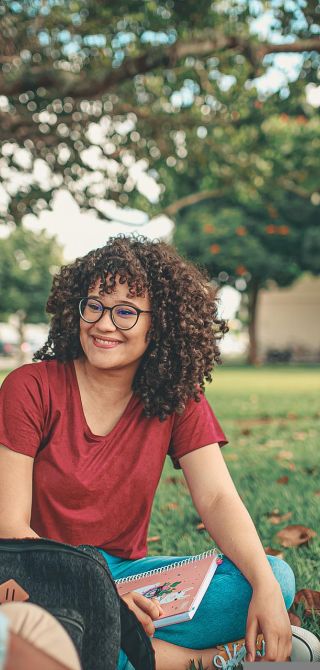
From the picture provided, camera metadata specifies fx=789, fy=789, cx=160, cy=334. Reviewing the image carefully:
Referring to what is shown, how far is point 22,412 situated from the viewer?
7.66 ft

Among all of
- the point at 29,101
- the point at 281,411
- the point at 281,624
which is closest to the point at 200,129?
the point at 29,101

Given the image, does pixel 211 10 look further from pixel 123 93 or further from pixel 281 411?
pixel 281 411

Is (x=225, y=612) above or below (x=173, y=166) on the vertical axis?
below

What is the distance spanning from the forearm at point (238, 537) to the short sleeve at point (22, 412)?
609mm

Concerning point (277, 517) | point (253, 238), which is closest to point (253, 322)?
point (253, 238)

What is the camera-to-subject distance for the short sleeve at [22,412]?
7.56 ft

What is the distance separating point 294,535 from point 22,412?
1.98m

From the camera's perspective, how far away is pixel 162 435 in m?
2.58

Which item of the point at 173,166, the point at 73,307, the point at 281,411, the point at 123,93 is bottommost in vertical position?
the point at 281,411

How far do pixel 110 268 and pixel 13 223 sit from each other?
7.27m

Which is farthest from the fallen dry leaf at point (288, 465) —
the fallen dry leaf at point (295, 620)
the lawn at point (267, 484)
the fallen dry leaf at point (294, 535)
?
the fallen dry leaf at point (295, 620)

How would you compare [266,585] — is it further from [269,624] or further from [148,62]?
[148,62]

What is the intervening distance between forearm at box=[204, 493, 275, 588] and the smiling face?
549mm

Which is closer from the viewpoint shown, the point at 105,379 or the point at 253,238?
the point at 105,379
